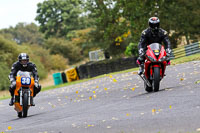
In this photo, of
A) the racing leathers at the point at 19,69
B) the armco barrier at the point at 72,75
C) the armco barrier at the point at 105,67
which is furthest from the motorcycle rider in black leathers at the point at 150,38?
the armco barrier at the point at 72,75

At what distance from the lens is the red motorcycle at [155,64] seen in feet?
37.5

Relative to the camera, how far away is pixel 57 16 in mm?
90188

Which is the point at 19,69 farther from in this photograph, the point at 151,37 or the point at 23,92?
the point at 151,37

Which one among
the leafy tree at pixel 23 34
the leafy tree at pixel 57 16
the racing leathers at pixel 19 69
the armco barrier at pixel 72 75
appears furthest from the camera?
the leafy tree at pixel 23 34

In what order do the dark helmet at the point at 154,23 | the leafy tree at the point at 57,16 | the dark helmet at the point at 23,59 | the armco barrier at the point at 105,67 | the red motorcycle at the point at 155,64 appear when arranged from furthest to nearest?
the leafy tree at the point at 57,16 → the armco barrier at the point at 105,67 → the dark helmet at the point at 23,59 → the dark helmet at the point at 154,23 → the red motorcycle at the point at 155,64

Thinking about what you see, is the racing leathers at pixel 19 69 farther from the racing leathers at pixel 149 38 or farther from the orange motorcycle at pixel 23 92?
the racing leathers at pixel 149 38

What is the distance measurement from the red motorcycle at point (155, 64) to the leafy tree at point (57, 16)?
7389cm

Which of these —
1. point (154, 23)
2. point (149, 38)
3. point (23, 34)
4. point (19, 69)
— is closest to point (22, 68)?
point (19, 69)

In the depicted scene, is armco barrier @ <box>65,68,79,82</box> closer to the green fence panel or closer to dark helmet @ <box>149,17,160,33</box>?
the green fence panel

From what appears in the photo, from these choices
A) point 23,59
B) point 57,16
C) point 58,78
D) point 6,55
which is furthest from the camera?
point 57,16

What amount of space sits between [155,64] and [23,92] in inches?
138

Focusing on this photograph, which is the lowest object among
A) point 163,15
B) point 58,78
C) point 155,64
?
point 58,78

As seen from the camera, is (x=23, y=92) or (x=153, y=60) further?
(x=23, y=92)

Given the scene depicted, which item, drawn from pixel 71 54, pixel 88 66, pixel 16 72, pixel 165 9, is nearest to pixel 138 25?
pixel 165 9
